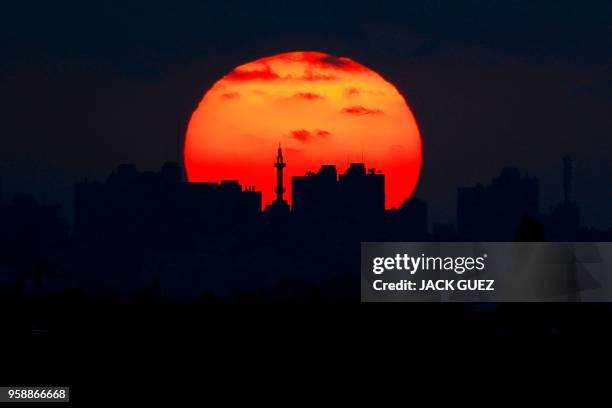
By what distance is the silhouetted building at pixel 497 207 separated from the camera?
15350 cm

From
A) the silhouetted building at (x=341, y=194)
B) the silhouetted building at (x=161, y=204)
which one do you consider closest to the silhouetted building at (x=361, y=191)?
the silhouetted building at (x=341, y=194)

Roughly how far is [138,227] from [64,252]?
17.3m

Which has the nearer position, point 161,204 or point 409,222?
point 409,222

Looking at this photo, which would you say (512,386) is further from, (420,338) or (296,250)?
(296,250)

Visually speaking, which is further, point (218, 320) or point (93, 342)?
point (218, 320)

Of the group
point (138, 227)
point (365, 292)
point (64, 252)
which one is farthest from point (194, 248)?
point (365, 292)

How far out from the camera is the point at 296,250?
16550 centimetres

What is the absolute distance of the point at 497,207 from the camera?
162m

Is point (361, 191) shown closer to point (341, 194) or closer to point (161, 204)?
point (341, 194)

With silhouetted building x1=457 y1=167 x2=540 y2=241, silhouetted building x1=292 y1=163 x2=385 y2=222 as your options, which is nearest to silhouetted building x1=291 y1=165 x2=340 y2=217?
silhouetted building x1=292 y1=163 x2=385 y2=222

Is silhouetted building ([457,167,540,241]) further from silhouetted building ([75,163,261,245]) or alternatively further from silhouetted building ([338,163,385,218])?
silhouetted building ([75,163,261,245])

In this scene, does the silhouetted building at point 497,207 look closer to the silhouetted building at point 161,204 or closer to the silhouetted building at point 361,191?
the silhouetted building at point 361,191

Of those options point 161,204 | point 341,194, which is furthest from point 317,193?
point 161,204

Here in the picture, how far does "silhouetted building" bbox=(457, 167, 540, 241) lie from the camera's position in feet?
504
